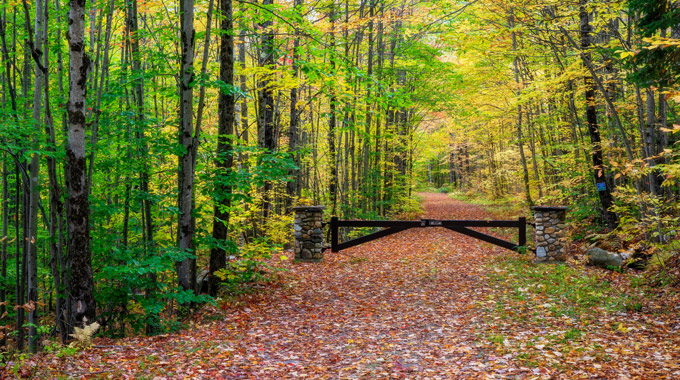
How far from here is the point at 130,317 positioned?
20.0 feet

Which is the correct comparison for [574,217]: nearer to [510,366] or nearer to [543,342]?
[543,342]

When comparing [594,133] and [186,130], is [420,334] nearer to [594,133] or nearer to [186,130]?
[186,130]

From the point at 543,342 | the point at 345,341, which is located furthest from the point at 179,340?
the point at 543,342

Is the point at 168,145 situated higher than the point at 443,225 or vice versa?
the point at 168,145

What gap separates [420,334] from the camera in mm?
5844

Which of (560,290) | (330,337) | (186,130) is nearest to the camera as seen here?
(330,337)

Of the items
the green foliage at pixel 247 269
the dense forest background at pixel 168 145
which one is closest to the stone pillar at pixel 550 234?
the dense forest background at pixel 168 145

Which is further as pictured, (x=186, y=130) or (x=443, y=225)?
(x=443, y=225)

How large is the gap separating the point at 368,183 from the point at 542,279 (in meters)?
8.29

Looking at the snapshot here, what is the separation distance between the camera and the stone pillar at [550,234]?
9.86m

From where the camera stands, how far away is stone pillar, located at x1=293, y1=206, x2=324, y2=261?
10.3 metres

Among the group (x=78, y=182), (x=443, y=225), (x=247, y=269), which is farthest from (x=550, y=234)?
(x=78, y=182)

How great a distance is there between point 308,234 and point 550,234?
543cm

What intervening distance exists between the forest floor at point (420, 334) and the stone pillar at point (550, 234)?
2.51 feet
